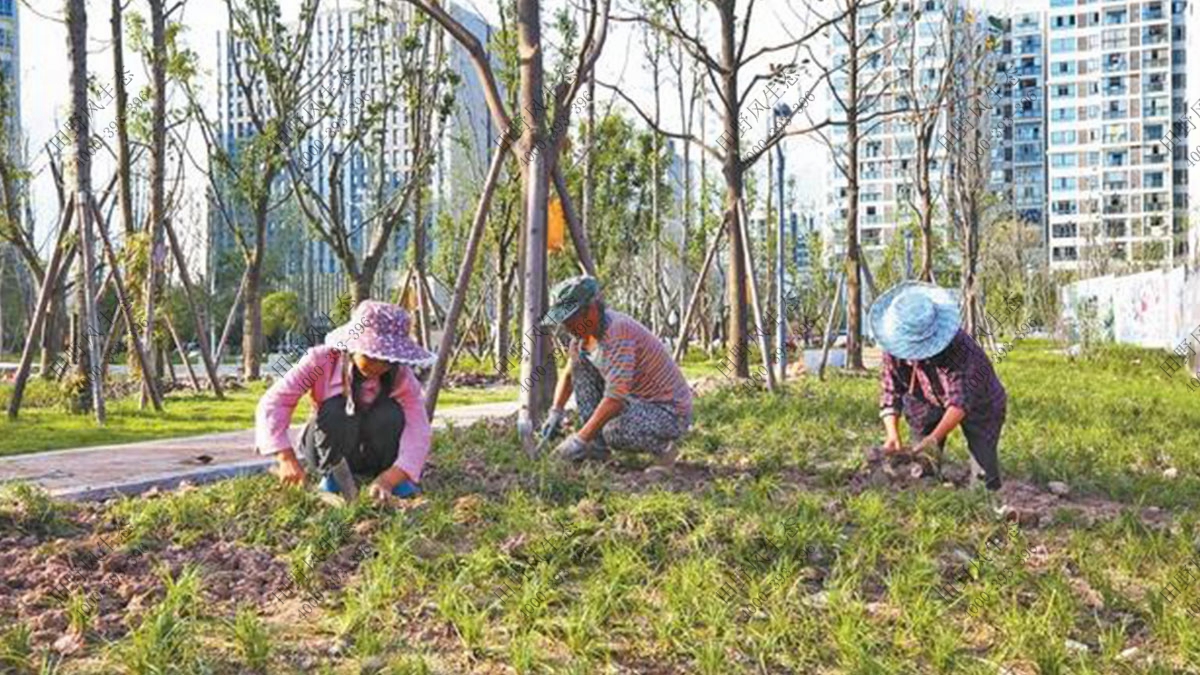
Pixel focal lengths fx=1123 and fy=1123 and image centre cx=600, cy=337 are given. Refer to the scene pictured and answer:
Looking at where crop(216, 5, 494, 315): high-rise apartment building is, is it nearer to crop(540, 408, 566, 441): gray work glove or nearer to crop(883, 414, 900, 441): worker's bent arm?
crop(540, 408, 566, 441): gray work glove

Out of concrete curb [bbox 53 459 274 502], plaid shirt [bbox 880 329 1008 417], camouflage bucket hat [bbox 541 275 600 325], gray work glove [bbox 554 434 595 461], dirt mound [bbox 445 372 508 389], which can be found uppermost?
camouflage bucket hat [bbox 541 275 600 325]

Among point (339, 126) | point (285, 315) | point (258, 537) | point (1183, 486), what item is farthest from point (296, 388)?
point (285, 315)

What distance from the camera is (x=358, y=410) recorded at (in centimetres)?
380

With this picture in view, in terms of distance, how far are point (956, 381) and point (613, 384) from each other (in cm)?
131

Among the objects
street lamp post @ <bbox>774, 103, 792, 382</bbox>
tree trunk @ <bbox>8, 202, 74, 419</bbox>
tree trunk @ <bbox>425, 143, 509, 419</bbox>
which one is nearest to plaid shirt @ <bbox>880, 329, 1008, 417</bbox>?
tree trunk @ <bbox>425, 143, 509, 419</bbox>

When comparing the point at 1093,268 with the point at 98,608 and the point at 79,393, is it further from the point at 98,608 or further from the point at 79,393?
the point at 98,608

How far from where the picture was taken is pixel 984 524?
Result: 3.61 meters

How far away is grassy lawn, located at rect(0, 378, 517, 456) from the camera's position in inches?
254

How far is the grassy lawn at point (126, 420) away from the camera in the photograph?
645 centimetres

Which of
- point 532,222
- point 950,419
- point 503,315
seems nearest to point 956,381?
point 950,419

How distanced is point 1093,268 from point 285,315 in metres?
31.3

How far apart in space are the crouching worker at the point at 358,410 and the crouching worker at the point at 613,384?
84 cm

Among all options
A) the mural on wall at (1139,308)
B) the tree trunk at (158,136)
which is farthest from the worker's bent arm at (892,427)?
the mural on wall at (1139,308)

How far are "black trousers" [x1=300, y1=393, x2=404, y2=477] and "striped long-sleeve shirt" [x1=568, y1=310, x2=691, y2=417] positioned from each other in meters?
0.95
